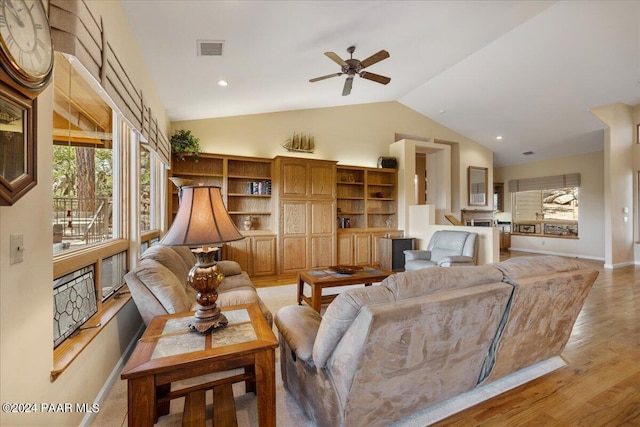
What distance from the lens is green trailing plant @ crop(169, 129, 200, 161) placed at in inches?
177

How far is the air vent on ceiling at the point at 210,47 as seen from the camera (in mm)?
2756

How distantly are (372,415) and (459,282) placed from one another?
0.80 metres

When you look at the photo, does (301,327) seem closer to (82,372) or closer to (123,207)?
(82,372)

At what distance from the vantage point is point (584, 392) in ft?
6.16

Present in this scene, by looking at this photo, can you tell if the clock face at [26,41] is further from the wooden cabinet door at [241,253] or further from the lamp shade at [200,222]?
the wooden cabinet door at [241,253]

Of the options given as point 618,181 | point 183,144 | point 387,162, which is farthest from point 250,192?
point 618,181

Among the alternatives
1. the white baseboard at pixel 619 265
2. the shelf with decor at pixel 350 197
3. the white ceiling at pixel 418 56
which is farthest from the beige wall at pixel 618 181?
the shelf with decor at pixel 350 197

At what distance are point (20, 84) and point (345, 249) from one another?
517 centimetres

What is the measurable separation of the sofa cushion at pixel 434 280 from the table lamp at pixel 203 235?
82cm

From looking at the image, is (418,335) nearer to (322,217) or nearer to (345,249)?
(322,217)

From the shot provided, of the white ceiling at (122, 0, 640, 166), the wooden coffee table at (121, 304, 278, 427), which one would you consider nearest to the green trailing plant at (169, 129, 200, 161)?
the white ceiling at (122, 0, 640, 166)

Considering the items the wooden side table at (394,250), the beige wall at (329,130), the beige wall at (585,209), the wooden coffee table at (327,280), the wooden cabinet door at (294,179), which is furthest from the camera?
the beige wall at (585,209)

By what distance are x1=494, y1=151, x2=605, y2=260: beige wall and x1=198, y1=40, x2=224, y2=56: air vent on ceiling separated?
920 cm

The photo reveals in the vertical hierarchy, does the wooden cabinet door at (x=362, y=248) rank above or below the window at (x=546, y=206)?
below
